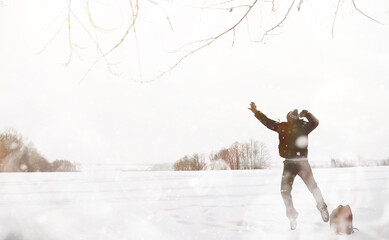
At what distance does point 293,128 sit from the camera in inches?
234

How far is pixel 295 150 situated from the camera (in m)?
5.89

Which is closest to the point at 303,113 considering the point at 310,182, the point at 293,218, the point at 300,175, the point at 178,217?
the point at 300,175

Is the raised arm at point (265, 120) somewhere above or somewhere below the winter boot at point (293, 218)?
above

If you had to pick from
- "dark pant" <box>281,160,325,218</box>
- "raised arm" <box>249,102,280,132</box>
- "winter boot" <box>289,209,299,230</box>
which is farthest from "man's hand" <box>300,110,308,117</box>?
"winter boot" <box>289,209,299,230</box>

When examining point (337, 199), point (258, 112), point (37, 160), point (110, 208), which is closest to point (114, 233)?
point (110, 208)

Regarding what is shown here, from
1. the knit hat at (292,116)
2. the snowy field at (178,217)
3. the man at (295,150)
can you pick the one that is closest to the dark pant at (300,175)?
the man at (295,150)

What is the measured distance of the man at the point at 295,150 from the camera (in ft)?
19.3

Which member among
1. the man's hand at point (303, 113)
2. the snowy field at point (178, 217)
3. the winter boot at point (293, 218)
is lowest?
the snowy field at point (178, 217)

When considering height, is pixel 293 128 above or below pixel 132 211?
above

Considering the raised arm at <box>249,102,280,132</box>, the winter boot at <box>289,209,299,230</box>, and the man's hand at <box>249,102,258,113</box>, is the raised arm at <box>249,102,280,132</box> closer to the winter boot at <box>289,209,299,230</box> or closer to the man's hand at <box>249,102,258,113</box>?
the man's hand at <box>249,102,258,113</box>

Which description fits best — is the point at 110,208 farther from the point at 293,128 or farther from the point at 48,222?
the point at 293,128

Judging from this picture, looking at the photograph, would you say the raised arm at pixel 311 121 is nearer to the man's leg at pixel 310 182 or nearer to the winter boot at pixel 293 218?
the man's leg at pixel 310 182

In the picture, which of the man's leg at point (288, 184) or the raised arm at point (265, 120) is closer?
the man's leg at point (288, 184)

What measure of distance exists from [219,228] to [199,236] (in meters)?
0.66
